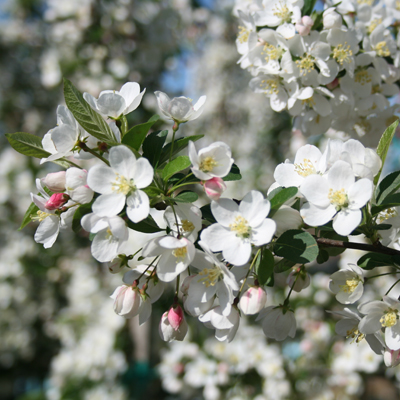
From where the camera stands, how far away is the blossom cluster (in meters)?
1.16

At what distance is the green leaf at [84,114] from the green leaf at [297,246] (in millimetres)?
400

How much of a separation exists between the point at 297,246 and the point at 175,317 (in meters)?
0.31

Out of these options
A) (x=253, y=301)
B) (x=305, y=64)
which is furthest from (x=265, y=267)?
(x=305, y=64)

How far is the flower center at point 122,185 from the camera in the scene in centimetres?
72

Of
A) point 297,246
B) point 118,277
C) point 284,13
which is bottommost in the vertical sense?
point 118,277

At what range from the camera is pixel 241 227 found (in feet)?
2.33

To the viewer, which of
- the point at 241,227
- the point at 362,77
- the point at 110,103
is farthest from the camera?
the point at 362,77

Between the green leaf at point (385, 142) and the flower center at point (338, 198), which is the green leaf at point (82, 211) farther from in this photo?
the green leaf at point (385, 142)

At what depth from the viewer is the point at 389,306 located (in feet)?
2.60

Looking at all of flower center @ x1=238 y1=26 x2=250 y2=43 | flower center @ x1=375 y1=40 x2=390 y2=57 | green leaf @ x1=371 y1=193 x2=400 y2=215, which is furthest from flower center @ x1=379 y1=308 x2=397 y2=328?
flower center @ x1=238 y1=26 x2=250 y2=43

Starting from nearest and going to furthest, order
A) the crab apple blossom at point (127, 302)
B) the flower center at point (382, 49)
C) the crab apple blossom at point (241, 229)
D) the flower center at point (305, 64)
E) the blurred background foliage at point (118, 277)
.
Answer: the crab apple blossom at point (241, 229) < the crab apple blossom at point (127, 302) < the flower center at point (305, 64) < the flower center at point (382, 49) < the blurred background foliage at point (118, 277)

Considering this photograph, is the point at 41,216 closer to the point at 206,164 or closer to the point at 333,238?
the point at 206,164

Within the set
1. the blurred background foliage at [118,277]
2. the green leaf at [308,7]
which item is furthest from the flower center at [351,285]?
the blurred background foliage at [118,277]

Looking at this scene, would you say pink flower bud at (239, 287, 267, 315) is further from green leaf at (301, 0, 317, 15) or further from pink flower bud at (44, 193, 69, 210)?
green leaf at (301, 0, 317, 15)
